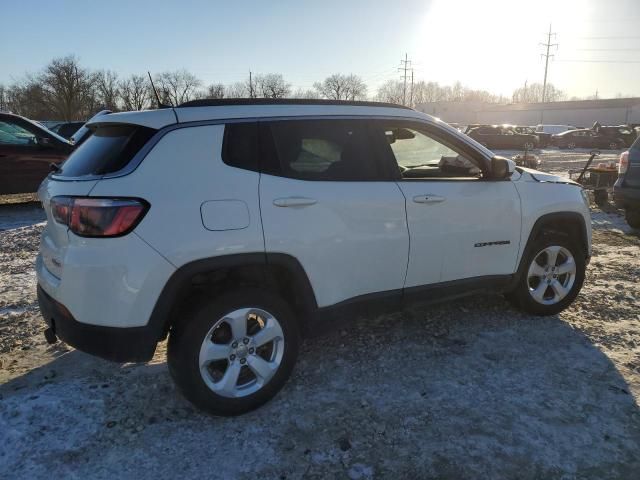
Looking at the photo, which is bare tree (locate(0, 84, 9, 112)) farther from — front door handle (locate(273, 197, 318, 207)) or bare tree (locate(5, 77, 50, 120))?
front door handle (locate(273, 197, 318, 207))

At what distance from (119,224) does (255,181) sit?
2.56ft

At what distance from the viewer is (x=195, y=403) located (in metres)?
2.81

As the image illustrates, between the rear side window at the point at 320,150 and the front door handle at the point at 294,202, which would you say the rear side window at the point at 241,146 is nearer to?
the rear side window at the point at 320,150

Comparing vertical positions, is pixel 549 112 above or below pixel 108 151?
below

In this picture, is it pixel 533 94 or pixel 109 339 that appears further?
pixel 533 94

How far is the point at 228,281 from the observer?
290cm

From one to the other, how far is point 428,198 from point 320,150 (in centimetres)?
86

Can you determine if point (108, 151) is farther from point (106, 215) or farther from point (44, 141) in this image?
point (44, 141)

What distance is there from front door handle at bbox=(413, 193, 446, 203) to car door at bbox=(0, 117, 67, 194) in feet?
27.6

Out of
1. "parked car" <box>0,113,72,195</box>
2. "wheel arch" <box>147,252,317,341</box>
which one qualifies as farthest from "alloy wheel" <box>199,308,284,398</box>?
"parked car" <box>0,113,72,195</box>

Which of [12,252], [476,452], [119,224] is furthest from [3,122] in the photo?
[476,452]

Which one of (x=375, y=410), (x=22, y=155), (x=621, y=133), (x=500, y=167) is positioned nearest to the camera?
(x=375, y=410)

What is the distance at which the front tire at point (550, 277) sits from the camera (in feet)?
13.7

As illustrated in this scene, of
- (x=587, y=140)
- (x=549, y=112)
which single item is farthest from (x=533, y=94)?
(x=587, y=140)
